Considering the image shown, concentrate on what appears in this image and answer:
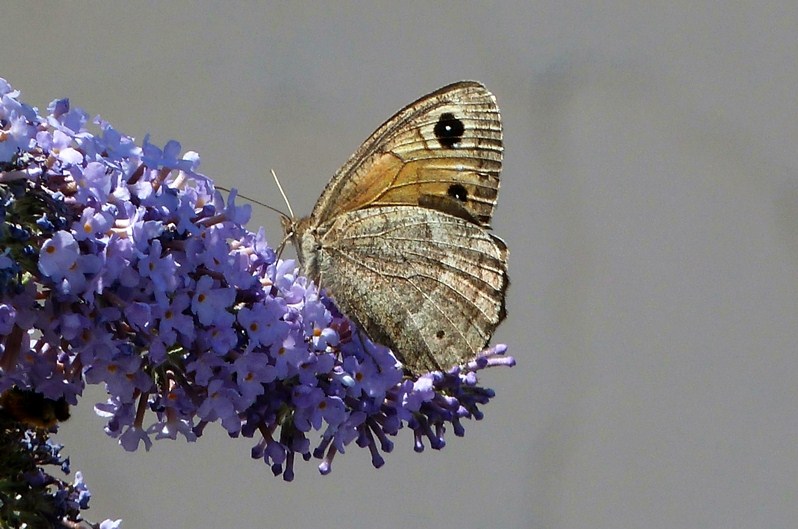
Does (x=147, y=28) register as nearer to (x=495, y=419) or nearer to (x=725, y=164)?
(x=495, y=419)

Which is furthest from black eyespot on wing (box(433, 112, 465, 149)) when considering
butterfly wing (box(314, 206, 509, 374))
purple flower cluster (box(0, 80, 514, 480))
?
purple flower cluster (box(0, 80, 514, 480))

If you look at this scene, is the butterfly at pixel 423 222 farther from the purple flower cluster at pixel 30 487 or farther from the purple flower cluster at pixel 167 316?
the purple flower cluster at pixel 30 487

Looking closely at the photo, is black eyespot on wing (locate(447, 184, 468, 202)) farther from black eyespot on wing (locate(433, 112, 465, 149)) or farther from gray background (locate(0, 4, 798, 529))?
gray background (locate(0, 4, 798, 529))

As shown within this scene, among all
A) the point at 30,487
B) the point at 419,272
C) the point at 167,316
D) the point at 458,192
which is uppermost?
the point at 458,192

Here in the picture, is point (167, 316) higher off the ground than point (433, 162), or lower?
lower

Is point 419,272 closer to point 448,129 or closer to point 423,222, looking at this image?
point 423,222

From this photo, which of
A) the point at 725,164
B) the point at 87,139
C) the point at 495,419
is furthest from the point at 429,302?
the point at 725,164

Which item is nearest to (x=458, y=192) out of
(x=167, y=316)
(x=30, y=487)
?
(x=167, y=316)

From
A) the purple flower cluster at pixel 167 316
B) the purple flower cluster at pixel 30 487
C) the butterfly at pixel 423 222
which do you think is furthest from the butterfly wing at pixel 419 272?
the purple flower cluster at pixel 30 487
